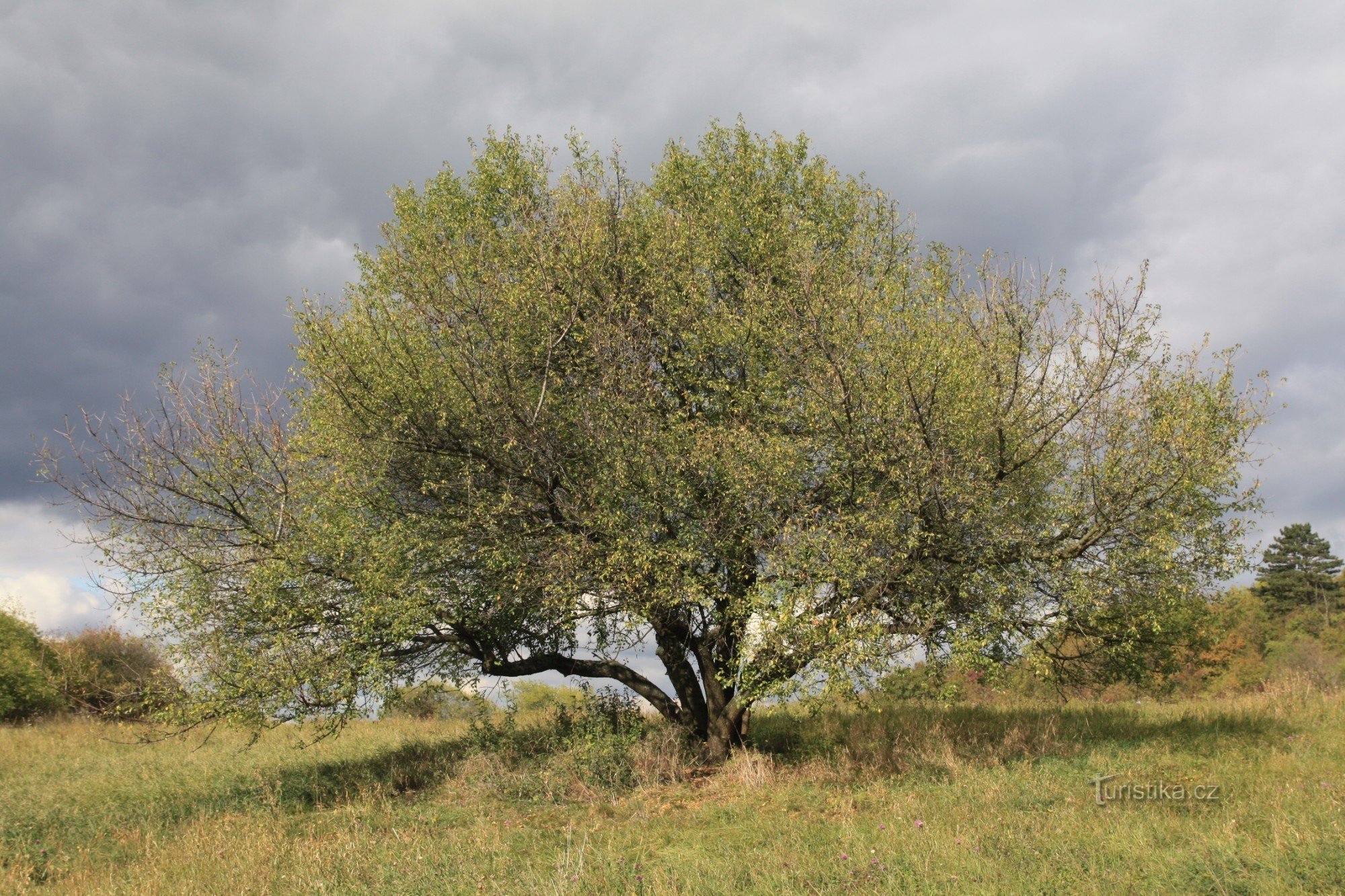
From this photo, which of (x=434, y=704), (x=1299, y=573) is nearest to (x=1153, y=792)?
(x=434, y=704)

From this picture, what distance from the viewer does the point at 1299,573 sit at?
2648 inches

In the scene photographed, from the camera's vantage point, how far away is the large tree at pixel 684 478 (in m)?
12.4

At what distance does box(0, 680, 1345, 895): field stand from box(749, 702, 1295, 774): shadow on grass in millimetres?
76

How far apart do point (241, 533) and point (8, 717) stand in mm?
26775

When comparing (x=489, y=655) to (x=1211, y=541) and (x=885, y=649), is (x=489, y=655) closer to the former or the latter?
(x=885, y=649)

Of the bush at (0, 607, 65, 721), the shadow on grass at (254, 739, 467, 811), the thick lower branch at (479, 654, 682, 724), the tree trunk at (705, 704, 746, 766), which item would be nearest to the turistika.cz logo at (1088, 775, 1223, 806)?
the tree trunk at (705, 704, 746, 766)

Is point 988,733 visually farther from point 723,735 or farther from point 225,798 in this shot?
point 225,798

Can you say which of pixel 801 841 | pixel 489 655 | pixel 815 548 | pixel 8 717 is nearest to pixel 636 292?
pixel 815 548

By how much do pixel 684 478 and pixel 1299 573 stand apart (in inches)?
3023

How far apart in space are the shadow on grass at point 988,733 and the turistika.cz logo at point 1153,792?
2060mm

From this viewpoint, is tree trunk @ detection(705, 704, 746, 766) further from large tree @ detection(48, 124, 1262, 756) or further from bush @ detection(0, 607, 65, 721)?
bush @ detection(0, 607, 65, 721)

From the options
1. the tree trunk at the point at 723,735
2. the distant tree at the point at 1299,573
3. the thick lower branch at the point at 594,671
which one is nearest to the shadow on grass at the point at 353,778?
the thick lower branch at the point at 594,671

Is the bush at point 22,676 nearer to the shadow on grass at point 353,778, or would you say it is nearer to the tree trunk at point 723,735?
the shadow on grass at point 353,778

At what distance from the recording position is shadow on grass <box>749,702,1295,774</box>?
14.7 metres
